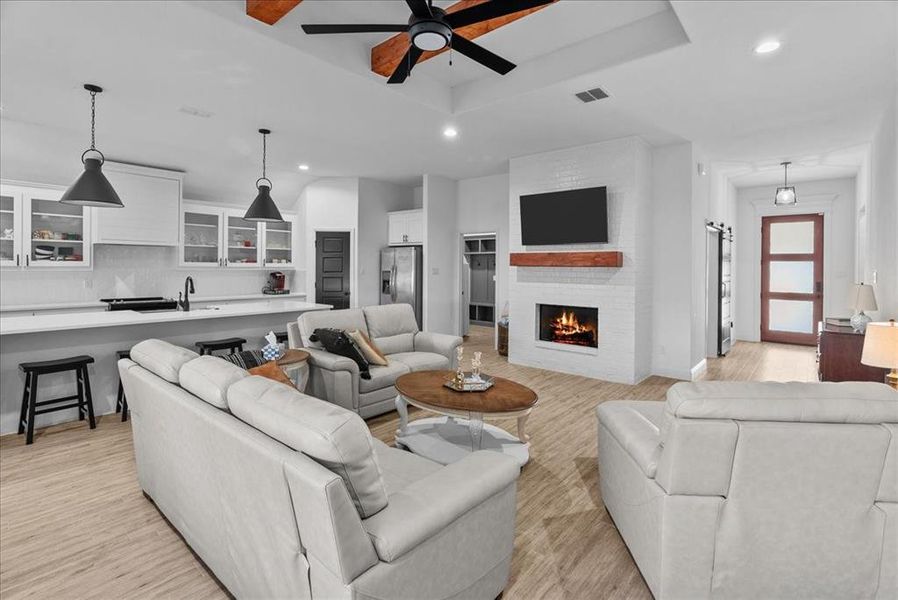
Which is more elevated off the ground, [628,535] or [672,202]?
[672,202]

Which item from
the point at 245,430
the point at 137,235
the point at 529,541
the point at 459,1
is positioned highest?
the point at 459,1

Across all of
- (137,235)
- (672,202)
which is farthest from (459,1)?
(137,235)

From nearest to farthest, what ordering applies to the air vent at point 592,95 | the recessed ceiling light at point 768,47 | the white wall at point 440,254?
1. the recessed ceiling light at point 768,47
2. the air vent at point 592,95
3. the white wall at point 440,254

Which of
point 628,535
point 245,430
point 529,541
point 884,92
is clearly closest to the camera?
point 245,430

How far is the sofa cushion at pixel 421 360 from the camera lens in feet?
14.1

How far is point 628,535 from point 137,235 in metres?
6.74

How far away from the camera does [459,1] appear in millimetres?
3107

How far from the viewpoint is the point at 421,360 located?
4391mm

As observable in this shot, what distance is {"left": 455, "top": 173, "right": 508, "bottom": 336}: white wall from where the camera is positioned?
7.44 meters

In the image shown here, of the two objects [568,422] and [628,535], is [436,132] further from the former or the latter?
[628,535]

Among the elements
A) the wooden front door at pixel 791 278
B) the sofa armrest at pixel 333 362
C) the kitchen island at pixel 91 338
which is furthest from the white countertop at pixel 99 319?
the wooden front door at pixel 791 278

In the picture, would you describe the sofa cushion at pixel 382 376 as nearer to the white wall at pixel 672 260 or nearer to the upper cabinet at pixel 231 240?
the white wall at pixel 672 260

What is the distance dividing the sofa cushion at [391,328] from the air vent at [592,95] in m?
2.70

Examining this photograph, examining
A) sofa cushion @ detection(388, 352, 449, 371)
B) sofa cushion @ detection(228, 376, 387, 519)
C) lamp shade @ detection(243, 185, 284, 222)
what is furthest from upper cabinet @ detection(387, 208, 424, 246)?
sofa cushion @ detection(228, 376, 387, 519)
